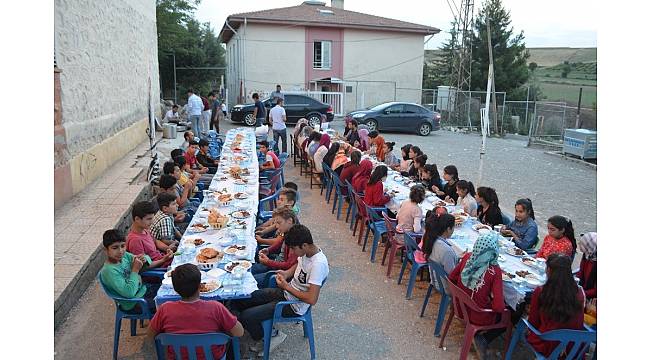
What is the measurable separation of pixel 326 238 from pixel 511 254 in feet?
10.8

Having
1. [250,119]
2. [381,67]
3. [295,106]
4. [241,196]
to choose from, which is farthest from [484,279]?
[381,67]

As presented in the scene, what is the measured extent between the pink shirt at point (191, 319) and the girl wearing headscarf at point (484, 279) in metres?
2.09

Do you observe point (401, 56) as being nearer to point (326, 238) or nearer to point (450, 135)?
point (450, 135)

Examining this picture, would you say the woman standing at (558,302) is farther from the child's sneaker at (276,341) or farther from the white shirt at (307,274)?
the child's sneaker at (276,341)

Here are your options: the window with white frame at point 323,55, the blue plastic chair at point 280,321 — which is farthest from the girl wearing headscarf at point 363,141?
the window with white frame at point 323,55

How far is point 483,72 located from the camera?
112 ft

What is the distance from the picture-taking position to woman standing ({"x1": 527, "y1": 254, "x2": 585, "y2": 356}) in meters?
3.79

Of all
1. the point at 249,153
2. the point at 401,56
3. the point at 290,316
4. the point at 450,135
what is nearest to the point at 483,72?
the point at 401,56

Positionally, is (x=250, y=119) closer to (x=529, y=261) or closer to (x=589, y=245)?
(x=529, y=261)

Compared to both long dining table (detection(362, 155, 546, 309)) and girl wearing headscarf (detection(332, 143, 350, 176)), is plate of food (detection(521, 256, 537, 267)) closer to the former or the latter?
long dining table (detection(362, 155, 546, 309))

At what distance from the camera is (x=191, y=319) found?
11.5ft

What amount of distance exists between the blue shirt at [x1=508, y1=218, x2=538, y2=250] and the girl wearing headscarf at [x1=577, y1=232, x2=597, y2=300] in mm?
1254

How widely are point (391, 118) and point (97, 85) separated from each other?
12783 millimetres

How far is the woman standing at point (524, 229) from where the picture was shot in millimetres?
5883
